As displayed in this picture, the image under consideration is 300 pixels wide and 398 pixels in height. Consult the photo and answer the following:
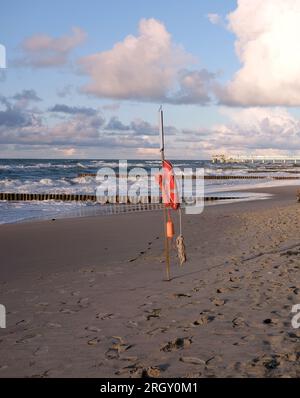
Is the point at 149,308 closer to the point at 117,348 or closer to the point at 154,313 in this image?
the point at 154,313

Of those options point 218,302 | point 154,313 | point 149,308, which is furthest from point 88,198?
point 154,313

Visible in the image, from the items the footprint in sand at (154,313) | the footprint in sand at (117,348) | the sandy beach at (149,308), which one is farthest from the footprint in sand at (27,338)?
the footprint in sand at (154,313)

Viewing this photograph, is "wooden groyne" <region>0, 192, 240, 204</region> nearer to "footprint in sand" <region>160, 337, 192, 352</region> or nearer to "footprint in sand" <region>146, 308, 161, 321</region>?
"footprint in sand" <region>146, 308, 161, 321</region>

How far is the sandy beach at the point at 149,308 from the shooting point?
4754mm

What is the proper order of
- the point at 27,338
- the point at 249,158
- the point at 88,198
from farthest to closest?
the point at 249,158 < the point at 88,198 < the point at 27,338

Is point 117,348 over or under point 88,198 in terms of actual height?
under

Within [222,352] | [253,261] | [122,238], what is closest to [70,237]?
[122,238]

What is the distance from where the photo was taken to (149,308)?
22.0ft

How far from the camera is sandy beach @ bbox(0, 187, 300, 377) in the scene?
187 inches

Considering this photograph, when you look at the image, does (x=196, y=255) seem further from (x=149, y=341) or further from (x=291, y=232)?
(x=149, y=341)

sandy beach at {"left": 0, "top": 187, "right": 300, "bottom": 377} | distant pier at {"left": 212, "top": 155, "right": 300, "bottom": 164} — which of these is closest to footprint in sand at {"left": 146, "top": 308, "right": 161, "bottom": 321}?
sandy beach at {"left": 0, "top": 187, "right": 300, "bottom": 377}

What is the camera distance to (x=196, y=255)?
11008mm
